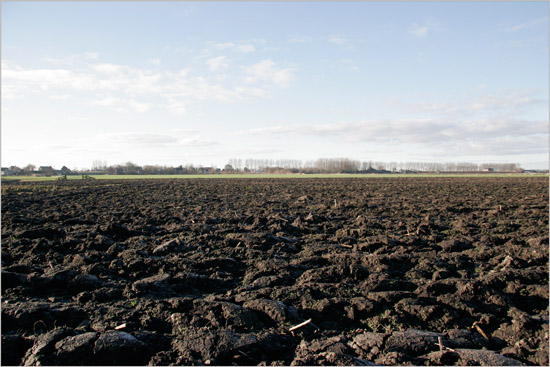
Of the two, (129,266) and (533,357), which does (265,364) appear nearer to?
(533,357)

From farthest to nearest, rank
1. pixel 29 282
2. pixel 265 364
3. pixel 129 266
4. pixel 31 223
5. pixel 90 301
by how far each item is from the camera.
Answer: pixel 31 223 → pixel 129 266 → pixel 29 282 → pixel 90 301 → pixel 265 364

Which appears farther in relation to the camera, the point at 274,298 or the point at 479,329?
the point at 274,298

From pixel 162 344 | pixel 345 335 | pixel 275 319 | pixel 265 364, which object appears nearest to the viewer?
pixel 265 364

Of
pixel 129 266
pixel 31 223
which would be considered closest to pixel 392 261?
pixel 129 266

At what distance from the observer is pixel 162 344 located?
420 centimetres

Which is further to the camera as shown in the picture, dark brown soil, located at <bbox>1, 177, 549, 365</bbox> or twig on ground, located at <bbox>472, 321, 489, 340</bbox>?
twig on ground, located at <bbox>472, 321, 489, 340</bbox>

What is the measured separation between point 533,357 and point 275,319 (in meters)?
3.20

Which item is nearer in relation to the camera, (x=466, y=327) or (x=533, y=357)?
(x=533, y=357)

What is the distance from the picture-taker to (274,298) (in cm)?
549

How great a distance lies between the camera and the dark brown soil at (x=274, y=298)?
4.05 m

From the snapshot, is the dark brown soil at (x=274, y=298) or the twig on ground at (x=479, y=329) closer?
the dark brown soil at (x=274, y=298)

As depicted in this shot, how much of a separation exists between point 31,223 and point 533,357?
14.5m

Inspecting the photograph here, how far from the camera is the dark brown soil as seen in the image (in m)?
4.05

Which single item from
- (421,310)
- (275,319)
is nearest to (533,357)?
(421,310)
